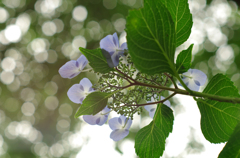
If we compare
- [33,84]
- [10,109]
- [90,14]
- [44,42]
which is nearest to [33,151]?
[10,109]

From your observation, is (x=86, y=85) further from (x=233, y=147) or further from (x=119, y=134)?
(x=233, y=147)

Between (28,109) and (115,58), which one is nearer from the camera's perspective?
(115,58)

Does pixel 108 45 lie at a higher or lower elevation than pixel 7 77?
lower

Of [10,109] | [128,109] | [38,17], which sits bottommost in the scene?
[128,109]

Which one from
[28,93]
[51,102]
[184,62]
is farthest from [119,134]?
[28,93]

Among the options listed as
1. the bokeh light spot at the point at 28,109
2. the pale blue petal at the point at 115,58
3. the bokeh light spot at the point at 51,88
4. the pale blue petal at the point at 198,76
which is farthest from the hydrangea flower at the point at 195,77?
the bokeh light spot at the point at 28,109

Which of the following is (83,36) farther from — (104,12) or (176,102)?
(176,102)

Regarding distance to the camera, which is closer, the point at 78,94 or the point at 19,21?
the point at 78,94

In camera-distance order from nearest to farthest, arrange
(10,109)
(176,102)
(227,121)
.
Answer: (227,121), (176,102), (10,109)
